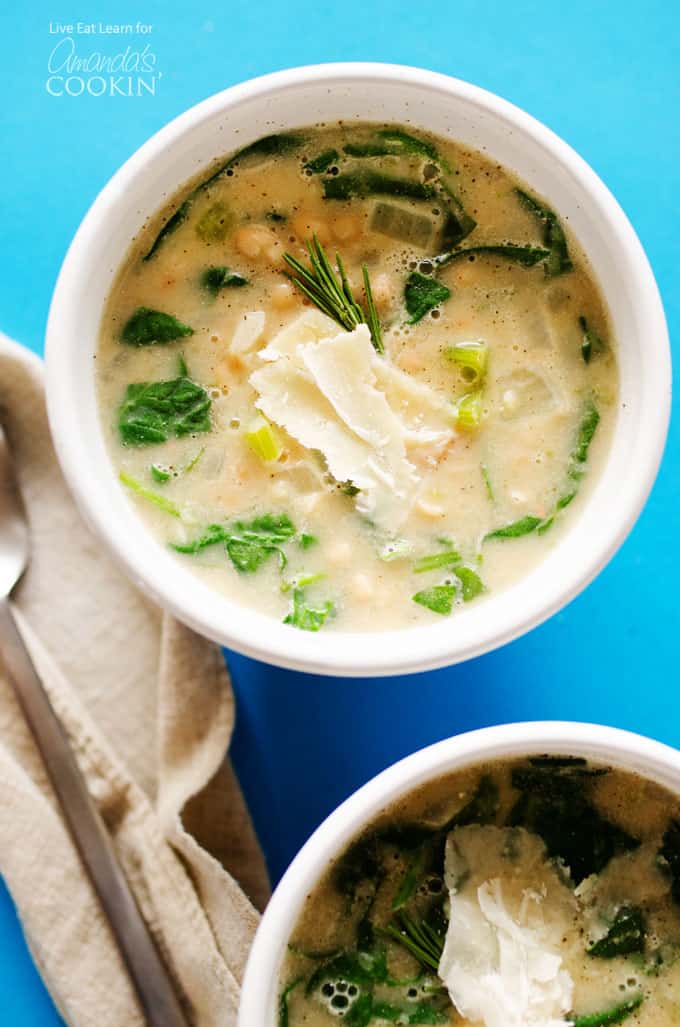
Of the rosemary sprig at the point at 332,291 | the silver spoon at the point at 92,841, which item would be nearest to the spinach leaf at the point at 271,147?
the rosemary sprig at the point at 332,291

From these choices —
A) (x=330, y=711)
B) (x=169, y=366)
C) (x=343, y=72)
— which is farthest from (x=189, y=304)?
(x=330, y=711)

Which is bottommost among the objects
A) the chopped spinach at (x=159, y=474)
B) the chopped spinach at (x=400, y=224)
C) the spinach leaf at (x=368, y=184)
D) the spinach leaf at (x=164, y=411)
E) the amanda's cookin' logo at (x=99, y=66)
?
the chopped spinach at (x=159, y=474)

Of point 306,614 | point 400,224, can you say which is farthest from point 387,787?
point 400,224

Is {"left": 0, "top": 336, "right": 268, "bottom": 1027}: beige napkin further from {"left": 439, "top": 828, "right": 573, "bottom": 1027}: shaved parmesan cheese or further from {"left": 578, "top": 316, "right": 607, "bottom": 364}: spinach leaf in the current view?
{"left": 578, "top": 316, "right": 607, "bottom": 364}: spinach leaf

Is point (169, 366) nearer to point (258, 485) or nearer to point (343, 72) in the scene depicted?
point (258, 485)

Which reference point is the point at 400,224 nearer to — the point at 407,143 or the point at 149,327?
the point at 407,143

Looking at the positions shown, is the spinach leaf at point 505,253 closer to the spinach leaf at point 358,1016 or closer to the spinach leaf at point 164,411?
the spinach leaf at point 164,411
